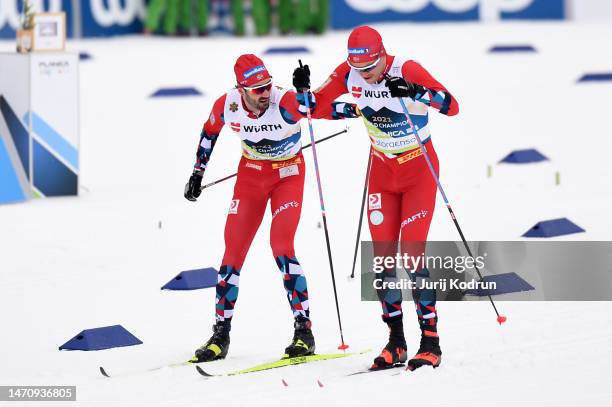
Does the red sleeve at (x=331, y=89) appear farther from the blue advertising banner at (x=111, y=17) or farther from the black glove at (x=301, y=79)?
the blue advertising banner at (x=111, y=17)

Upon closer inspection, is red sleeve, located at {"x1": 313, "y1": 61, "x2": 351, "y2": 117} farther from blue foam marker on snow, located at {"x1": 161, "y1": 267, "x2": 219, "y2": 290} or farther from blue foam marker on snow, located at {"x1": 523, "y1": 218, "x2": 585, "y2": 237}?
blue foam marker on snow, located at {"x1": 523, "y1": 218, "x2": 585, "y2": 237}

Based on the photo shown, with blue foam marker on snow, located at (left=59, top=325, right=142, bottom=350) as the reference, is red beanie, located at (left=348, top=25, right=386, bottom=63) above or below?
above

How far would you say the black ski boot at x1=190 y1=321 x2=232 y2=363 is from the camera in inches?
325

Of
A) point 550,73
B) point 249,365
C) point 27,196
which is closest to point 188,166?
point 27,196

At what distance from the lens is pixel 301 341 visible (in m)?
8.21

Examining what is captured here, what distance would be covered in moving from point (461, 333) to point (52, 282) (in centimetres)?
353

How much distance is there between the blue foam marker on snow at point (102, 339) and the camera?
8.75 meters

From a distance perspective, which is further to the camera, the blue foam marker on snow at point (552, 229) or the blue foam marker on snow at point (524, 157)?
the blue foam marker on snow at point (524, 157)

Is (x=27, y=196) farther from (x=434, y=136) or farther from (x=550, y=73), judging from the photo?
(x=550, y=73)

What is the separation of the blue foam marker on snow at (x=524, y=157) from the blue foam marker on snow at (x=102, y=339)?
7.32 metres

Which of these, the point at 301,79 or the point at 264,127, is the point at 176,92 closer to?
the point at 264,127

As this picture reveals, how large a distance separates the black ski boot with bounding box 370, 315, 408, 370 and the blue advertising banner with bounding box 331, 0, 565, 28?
51.4 ft

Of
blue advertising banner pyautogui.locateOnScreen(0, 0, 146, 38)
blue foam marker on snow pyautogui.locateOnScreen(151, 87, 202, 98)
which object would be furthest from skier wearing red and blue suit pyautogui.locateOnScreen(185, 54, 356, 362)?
blue advertising banner pyautogui.locateOnScreen(0, 0, 146, 38)

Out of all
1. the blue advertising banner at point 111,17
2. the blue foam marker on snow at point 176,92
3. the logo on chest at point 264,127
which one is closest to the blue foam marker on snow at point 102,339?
the logo on chest at point 264,127
